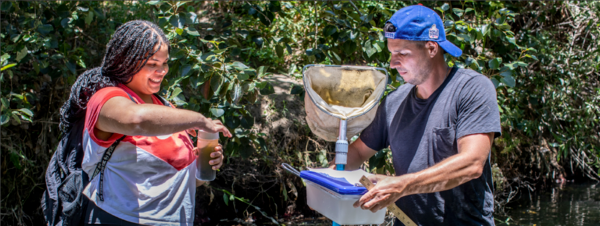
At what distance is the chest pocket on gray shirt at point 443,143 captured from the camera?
5.08ft

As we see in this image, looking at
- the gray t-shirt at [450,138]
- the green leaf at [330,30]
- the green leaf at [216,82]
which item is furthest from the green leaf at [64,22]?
the gray t-shirt at [450,138]

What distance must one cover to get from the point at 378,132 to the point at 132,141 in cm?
96

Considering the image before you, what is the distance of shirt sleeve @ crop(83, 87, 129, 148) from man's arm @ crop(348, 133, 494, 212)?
0.83 metres

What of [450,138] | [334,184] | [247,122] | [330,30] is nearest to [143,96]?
[334,184]

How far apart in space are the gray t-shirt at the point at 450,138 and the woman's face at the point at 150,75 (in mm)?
934

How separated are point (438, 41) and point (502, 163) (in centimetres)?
392

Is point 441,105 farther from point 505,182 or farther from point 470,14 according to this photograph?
point 505,182

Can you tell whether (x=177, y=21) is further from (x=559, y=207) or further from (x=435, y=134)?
(x=559, y=207)

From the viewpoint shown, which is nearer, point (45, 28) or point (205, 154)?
point (205, 154)

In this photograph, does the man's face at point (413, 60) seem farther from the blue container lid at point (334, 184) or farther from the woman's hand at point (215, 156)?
the woman's hand at point (215, 156)

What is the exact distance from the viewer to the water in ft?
14.0

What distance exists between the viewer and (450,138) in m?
1.55

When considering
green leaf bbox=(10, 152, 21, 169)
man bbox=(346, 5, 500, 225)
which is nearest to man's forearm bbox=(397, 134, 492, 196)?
man bbox=(346, 5, 500, 225)

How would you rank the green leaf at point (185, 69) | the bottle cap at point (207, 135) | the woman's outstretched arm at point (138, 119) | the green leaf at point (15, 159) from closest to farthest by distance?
1. the woman's outstretched arm at point (138, 119)
2. the bottle cap at point (207, 135)
3. the green leaf at point (185, 69)
4. the green leaf at point (15, 159)
